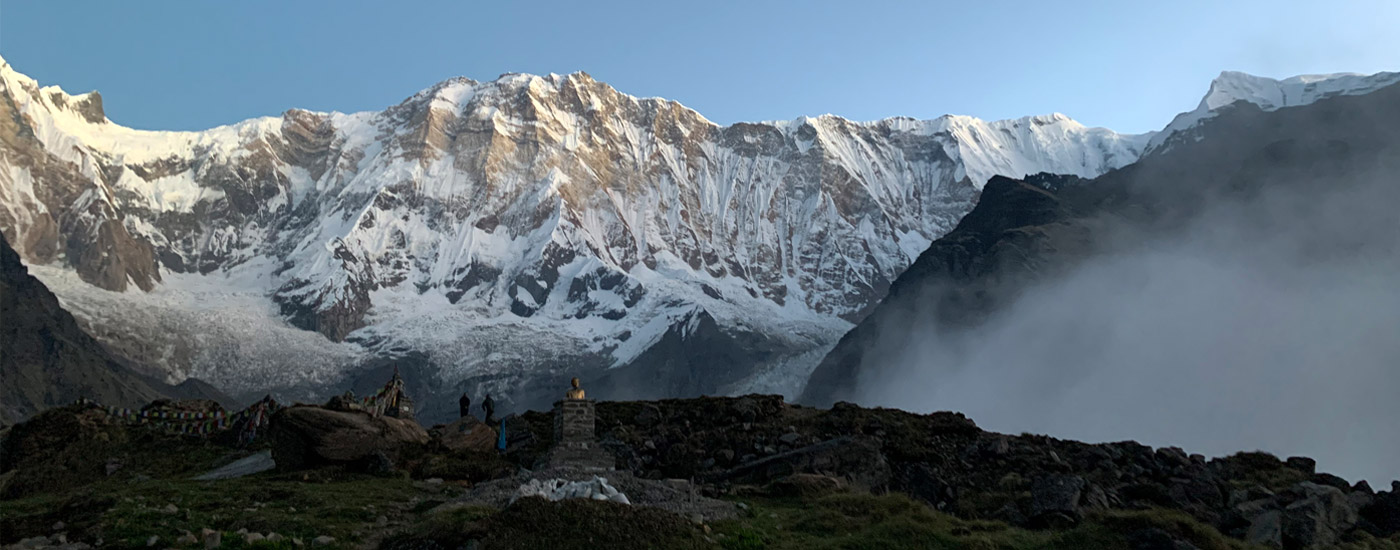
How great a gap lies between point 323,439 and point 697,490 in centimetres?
1308

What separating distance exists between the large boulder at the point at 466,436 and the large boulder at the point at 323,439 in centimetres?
307

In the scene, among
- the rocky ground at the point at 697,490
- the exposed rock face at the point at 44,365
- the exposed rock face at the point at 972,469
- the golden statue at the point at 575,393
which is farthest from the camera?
the exposed rock face at the point at 44,365

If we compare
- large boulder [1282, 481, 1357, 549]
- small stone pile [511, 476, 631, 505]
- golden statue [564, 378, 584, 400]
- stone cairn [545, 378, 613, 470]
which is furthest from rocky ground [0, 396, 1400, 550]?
golden statue [564, 378, 584, 400]

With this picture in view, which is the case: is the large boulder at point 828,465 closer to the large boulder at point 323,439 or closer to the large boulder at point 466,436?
the large boulder at point 466,436

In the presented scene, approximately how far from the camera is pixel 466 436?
3931 centimetres

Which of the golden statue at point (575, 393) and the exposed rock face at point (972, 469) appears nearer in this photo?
the exposed rock face at point (972, 469)

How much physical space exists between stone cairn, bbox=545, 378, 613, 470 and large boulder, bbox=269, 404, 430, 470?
6035 mm

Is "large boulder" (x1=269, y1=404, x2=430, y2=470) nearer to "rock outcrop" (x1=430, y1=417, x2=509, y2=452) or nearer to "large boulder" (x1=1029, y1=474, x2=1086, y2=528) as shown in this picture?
"rock outcrop" (x1=430, y1=417, x2=509, y2=452)

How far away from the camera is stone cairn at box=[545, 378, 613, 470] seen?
120 feet

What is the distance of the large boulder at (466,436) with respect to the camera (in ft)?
126

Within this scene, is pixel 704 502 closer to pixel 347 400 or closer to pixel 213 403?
pixel 347 400

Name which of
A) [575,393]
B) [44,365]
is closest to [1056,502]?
[575,393]

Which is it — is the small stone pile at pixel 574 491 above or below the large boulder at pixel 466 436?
below

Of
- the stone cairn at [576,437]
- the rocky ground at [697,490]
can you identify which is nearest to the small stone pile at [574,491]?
the rocky ground at [697,490]
